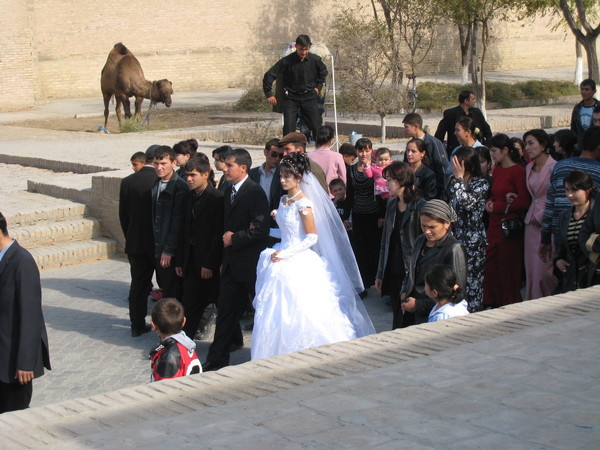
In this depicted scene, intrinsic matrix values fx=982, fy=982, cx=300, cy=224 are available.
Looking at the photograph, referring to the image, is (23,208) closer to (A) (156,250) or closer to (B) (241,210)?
(A) (156,250)

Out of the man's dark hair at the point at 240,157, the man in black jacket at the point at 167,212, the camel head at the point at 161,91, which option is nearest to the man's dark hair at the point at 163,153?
the man in black jacket at the point at 167,212

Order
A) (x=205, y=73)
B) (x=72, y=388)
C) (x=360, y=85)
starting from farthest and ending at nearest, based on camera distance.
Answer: (x=205, y=73) < (x=360, y=85) < (x=72, y=388)

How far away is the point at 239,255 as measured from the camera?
24.4ft

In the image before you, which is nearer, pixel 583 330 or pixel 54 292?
pixel 583 330

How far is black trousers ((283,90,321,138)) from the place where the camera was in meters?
13.0

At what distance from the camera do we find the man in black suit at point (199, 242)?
306 inches

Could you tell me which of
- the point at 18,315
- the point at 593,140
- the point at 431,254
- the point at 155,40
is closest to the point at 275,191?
the point at 431,254

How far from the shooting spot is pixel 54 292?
9992 mm

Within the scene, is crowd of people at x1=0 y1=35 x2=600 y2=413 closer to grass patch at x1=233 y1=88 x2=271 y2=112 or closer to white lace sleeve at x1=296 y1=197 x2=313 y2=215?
white lace sleeve at x1=296 y1=197 x2=313 y2=215

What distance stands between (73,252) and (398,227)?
16.8ft

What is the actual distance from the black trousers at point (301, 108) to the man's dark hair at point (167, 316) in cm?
756

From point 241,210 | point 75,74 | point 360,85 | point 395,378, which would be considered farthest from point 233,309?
point 75,74

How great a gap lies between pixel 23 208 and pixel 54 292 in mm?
2336

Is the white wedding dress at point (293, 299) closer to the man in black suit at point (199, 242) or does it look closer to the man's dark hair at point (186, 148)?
the man in black suit at point (199, 242)
